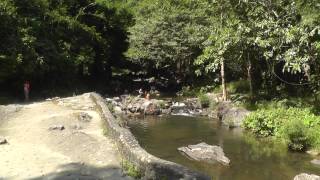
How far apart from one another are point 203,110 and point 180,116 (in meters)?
2.49

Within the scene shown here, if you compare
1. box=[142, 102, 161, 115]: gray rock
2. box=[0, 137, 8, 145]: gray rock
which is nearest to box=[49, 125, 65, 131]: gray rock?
box=[0, 137, 8, 145]: gray rock

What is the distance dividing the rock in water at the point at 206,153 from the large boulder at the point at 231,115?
703cm

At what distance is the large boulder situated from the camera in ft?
88.7

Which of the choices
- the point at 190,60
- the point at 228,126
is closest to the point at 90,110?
the point at 228,126

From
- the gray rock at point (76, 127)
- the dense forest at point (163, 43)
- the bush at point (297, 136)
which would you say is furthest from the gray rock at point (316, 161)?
the gray rock at point (76, 127)

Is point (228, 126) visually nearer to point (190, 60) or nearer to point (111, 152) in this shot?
point (111, 152)

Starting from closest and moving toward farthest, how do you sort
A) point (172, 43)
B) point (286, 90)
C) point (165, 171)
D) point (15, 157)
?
1. point (165, 171)
2. point (15, 157)
3. point (286, 90)
4. point (172, 43)

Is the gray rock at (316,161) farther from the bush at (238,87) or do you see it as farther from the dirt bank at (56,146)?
the bush at (238,87)

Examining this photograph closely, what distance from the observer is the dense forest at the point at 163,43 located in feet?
84.3

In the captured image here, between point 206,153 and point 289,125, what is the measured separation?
4436mm

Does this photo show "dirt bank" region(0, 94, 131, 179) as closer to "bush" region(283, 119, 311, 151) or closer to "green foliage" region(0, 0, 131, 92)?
"bush" region(283, 119, 311, 151)

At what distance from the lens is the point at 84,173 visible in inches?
516

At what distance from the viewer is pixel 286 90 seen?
3347 cm

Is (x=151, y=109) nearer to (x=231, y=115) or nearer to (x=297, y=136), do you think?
(x=231, y=115)
